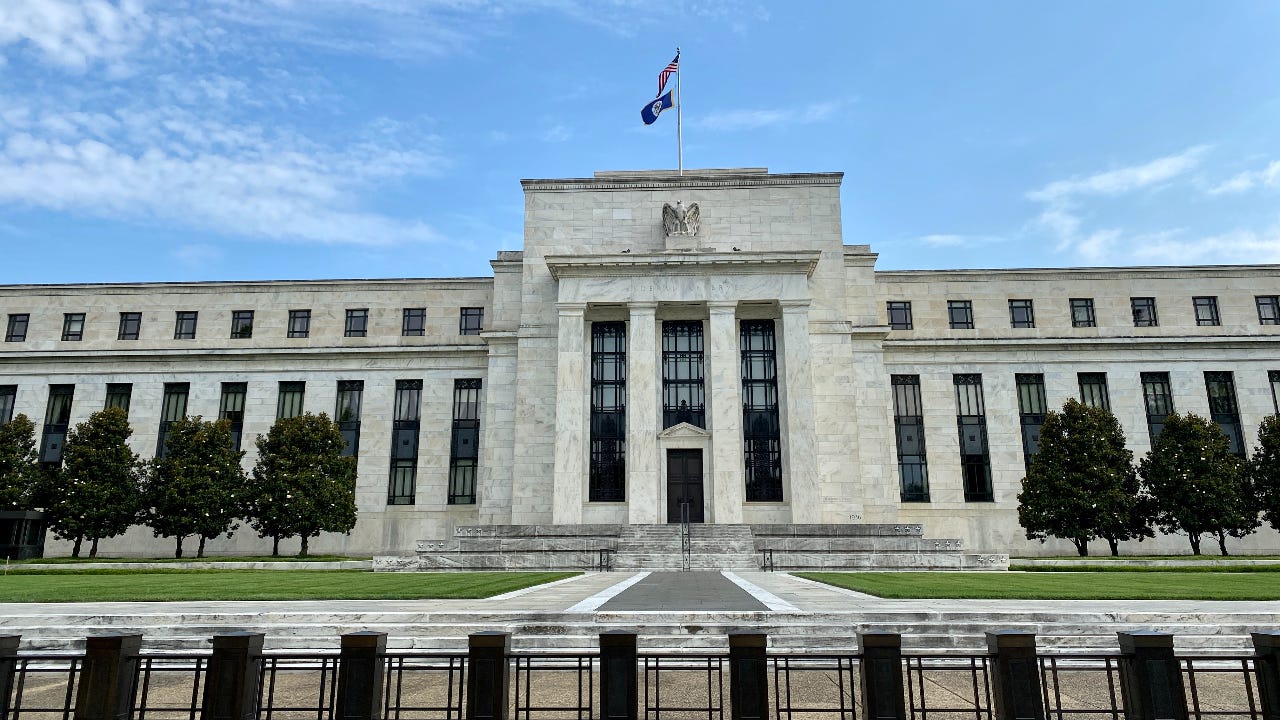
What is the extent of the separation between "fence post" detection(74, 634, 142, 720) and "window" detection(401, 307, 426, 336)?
134 feet

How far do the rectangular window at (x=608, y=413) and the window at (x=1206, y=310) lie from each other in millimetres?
33055

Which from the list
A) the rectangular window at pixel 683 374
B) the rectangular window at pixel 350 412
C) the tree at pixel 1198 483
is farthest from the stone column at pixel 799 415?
the rectangular window at pixel 350 412

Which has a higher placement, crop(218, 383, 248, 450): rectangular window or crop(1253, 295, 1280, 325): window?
crop(1253, 295, 1280, 325): window

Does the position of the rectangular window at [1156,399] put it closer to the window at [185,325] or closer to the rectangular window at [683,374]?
the rectangular window at [683,374]

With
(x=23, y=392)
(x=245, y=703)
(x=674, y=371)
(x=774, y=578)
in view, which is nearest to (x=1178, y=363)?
(x=674, y=371)

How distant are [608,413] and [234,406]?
22306mm

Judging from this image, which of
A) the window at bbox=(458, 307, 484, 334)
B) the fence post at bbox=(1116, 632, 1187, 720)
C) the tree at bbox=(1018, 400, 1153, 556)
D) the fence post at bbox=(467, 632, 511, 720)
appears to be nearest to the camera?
the fence post at bbox=(1116, 632, 1187, 720)

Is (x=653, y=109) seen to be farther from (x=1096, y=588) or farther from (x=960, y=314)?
(x=1096, y=588)

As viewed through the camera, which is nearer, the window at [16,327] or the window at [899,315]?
the window at [899,315]

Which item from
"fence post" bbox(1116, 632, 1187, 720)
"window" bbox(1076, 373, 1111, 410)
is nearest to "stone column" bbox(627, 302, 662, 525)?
"window" bbox(1076, 373, 1111, 410)

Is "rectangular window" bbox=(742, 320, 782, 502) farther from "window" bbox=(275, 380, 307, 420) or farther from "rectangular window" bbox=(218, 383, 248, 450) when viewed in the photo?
"rectangular window" bbox=(218, 383, 248, 450)

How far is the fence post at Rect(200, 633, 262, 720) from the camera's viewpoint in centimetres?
694

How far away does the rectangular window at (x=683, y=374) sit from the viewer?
40781mm

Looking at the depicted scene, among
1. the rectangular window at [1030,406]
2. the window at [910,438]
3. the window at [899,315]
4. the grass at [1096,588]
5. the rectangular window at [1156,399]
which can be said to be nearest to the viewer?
the grass at [1096,588]
